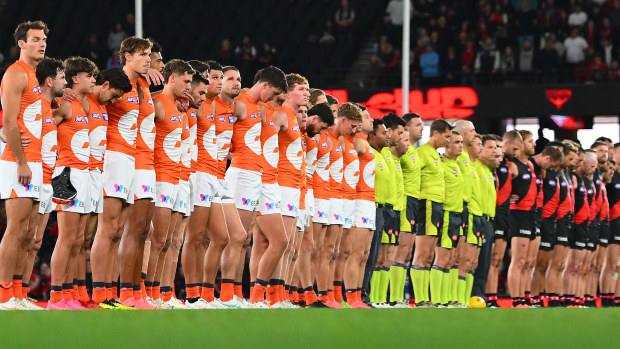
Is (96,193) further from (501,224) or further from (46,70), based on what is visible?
(501,224)

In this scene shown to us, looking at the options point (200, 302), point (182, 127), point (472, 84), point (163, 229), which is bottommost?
point (200, 302)

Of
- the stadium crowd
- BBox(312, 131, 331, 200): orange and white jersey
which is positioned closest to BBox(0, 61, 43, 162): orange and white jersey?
the stadium crowd

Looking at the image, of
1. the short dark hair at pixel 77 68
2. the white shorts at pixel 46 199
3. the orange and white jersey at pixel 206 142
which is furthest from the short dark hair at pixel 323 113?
the white shorts at pixel 46 199

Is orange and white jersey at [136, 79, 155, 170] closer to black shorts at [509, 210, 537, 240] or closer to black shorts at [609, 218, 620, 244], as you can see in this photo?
black shorts at [509, 210, 537, 240]

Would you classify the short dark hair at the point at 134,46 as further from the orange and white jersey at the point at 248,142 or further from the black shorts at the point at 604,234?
the black shorts at the point at 604,234

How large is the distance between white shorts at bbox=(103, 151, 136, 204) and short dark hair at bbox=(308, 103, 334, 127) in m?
2.65

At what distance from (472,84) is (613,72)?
8.59ft

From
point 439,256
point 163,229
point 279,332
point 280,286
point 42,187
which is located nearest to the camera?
point 279,332

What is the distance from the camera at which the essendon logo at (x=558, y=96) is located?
20.5 metres

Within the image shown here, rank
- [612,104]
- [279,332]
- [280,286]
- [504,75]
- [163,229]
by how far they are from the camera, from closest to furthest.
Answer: [279,332]
[163,229]
[280,286]
[612,104]
[504,75]

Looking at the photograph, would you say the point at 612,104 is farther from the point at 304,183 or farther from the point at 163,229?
the point at 163,229

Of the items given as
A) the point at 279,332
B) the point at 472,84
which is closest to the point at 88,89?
the point at 279,332

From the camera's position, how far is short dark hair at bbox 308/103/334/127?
1109 cm

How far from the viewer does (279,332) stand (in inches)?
232
